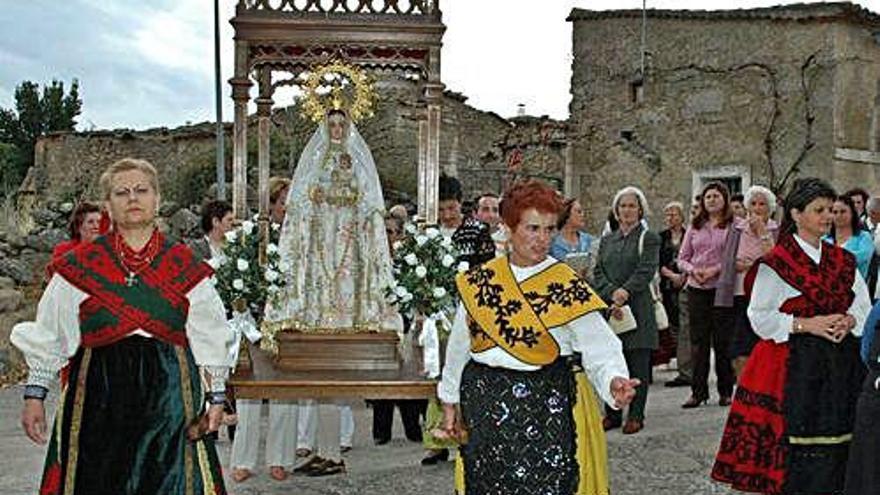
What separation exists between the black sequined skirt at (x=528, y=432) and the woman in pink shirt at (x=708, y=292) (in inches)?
159

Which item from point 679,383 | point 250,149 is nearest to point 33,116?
point 250,149

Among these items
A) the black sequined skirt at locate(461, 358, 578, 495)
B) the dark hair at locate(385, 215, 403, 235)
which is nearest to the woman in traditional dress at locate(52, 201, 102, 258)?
the dark hair at locate(385, 215, 403, 235)

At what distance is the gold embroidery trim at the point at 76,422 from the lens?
3.96 meters

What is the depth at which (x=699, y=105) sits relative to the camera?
18.8 metres

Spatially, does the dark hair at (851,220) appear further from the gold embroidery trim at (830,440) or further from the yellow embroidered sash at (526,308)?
the yellow embroidered sash at (526,308)

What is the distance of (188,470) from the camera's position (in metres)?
4.07

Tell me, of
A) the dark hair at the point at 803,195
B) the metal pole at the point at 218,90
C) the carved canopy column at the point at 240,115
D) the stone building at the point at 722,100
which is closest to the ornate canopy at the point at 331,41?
the carved canopy column at the point at 240,115

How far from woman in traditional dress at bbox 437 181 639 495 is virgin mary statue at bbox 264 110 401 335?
2.57 m

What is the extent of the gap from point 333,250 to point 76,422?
2.95 metres

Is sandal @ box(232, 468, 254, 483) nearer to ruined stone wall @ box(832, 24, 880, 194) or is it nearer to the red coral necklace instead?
the red coral necklace

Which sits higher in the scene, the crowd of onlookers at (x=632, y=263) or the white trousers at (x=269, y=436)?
the crowd of onlookers at (x=632, y=263)

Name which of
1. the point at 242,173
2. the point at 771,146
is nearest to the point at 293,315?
the point at 242,173

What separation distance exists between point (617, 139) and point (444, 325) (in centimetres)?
1418

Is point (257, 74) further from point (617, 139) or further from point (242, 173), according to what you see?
point (617, 139)
